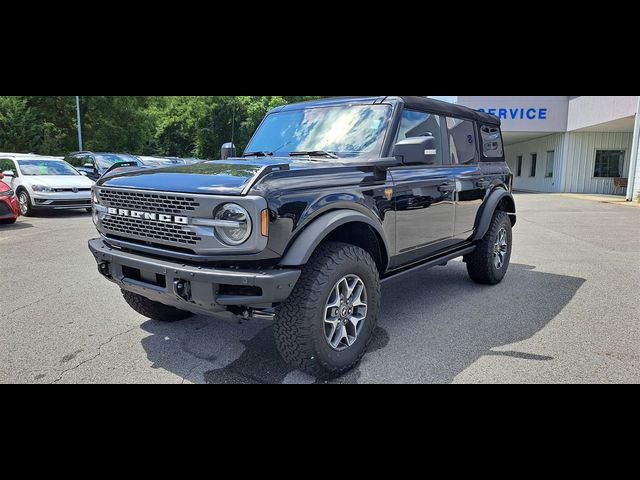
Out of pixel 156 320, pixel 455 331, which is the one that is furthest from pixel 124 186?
pixel 455 331

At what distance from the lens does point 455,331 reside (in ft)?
13.2

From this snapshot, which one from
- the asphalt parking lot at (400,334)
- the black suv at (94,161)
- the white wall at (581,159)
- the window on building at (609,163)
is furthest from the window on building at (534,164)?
the asphalt parking lot at (400,334)

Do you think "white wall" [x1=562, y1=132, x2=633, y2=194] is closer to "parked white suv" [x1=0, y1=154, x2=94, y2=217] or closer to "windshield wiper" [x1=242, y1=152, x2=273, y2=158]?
"parked white suv" [x1=0, y1=154, x2=94, y2=217]

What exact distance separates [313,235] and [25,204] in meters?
11.8

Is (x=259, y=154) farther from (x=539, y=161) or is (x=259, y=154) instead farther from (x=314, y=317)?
(x=539, y=161)

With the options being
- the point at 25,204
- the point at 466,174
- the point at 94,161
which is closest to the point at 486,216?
the point at 466,174

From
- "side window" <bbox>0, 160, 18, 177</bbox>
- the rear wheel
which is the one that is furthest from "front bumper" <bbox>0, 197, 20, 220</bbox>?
"side window" <bbox>0, 160, 18, 177</bbox>

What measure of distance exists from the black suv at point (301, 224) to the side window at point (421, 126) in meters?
0.02

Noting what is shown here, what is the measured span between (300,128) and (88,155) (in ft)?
50.0

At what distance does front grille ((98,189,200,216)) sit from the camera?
9.37 ft

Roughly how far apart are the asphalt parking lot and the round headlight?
1029 millimetres

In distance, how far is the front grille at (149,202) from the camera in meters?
2.86

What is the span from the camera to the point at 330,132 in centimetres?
405

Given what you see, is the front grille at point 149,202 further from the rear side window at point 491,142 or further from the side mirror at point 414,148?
the rear side window at point 491,142
